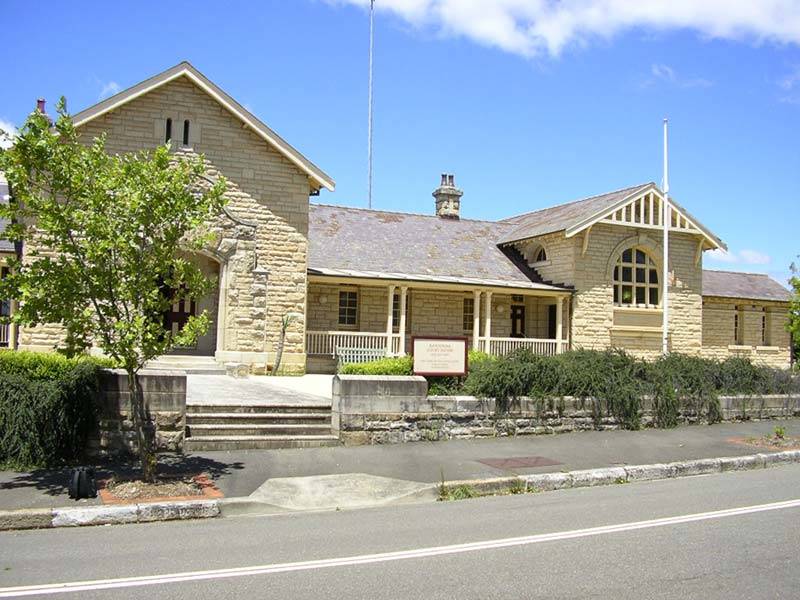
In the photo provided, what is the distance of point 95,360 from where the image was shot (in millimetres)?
11828

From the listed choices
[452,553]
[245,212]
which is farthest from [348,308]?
[452,553]

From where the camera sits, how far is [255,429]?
11781mm

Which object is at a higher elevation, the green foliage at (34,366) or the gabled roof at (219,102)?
the gabled roof at (219,102)

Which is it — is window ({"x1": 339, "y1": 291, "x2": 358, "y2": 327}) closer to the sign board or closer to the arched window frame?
the arched window frame

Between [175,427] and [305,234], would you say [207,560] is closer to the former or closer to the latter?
[175,427]

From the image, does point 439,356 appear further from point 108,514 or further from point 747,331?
point 747,331

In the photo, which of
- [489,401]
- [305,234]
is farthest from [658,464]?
[305,234]

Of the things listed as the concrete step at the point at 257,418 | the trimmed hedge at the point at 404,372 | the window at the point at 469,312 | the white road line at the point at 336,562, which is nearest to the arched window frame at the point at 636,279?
the window at the point at 469,312

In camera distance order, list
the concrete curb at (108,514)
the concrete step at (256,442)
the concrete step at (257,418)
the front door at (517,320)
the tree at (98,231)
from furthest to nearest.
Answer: the front door at (517,320) < the concrete step at (257,418) < the concrete step at (256,442) < the tree at (98,231) < the concrete curb at (108,514)

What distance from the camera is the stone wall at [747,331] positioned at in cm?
3017

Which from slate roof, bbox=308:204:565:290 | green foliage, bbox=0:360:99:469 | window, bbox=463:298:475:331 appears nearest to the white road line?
green foliage, bbox=0:360:99:469

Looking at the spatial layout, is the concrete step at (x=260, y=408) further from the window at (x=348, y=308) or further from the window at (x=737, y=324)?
the window at (x=737, y=324)

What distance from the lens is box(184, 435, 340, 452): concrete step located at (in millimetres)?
11203

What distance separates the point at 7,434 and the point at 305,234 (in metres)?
11.8
